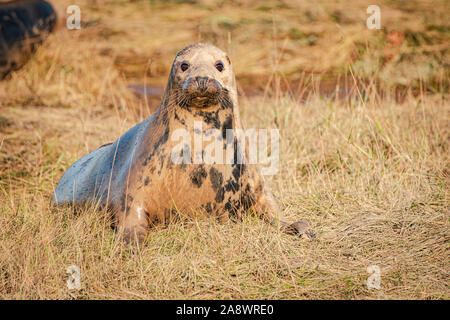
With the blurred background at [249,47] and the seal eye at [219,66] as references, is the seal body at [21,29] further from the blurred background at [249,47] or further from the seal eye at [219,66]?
the seal eye at [219,66]

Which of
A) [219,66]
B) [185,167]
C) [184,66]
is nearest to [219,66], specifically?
[219,66]

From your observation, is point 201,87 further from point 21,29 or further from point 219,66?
point 21,29

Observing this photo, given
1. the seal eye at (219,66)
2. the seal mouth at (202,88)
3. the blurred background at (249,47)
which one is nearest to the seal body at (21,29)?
the blurred background at (249,47)

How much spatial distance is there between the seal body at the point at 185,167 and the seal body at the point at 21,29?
425cm

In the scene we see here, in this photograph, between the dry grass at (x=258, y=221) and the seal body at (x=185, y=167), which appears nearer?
the dry grass at (x=258, y=221)

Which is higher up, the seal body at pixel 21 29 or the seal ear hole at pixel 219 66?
the seal body at pixel 21 29

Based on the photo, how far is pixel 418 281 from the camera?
2.83 m

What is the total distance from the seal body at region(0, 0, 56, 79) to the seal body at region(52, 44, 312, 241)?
13.9 ft

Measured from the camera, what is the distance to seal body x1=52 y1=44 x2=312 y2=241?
3.32m

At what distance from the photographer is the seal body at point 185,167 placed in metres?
3.32

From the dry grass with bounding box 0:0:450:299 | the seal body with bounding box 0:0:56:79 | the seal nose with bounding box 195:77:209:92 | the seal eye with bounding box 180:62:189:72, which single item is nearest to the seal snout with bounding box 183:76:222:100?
the seal nose with bounding box 195:77:209:92

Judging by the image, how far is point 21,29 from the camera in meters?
7.07

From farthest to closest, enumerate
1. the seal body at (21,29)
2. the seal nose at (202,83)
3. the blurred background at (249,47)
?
the blurred background at (249,47) → the seal body at (21,29) → the seal nose at (202,83)

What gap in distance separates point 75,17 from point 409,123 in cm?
503
